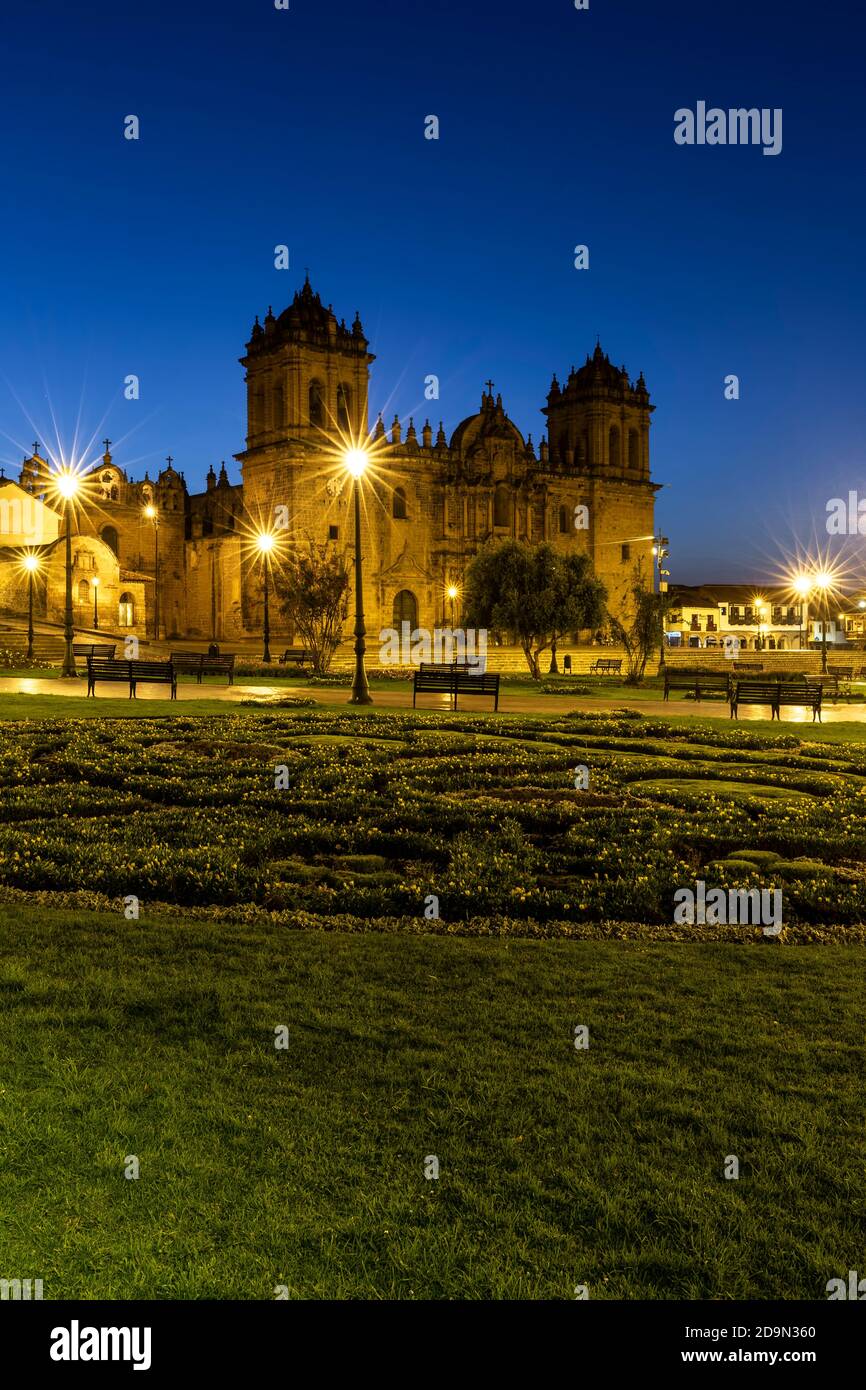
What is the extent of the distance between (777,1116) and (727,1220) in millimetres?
833

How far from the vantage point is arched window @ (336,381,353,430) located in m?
62.2

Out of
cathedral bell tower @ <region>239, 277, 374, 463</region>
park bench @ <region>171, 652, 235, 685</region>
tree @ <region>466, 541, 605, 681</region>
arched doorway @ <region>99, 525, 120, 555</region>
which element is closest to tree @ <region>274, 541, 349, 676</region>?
park bench @ <region>171, 652, 235, 685</region>

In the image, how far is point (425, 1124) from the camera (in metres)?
4.09

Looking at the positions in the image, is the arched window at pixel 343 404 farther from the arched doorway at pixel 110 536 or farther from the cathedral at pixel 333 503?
the arched doorway at pixel 110 536

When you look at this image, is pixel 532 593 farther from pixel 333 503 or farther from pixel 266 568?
pixel 333 503

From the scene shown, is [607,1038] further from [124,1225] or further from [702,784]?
[702,784]

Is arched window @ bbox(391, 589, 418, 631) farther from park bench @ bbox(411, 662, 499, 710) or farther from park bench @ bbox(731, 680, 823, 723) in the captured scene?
park bench @ bbox(731, 680, 823, 723)

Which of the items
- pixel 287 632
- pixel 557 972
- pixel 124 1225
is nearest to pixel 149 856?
pixel 557 972

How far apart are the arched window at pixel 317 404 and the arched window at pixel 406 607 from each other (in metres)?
11.6

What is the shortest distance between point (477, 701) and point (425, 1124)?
1994 cm
